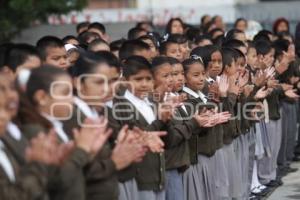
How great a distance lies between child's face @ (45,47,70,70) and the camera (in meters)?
7.41

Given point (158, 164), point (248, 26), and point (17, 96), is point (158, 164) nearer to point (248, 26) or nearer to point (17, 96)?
point (17, 96)

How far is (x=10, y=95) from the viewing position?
474cm

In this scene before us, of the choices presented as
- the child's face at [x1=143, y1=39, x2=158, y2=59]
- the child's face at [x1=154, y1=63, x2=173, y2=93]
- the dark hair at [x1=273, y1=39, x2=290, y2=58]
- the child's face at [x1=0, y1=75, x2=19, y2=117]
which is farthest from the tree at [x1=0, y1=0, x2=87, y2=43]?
the child's face at [x1=0, y1=75, x2=19, y2=117]

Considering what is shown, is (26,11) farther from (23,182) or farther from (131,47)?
(23,182)

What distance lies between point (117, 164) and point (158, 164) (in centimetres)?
131

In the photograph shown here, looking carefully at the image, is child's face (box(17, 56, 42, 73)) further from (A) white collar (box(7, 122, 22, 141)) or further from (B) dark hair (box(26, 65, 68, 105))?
(A) white collar (box(7, 122, 22, 141))

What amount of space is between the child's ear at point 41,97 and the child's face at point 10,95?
0.18 metres

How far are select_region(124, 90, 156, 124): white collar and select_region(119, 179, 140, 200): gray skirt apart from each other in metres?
0.47

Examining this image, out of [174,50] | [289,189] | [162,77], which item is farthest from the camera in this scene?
[289,189]

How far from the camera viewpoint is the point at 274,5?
28625 millimetres

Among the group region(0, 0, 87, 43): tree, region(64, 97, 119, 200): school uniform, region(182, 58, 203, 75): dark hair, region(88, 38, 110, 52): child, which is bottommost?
region(64, 97, 119, 200): school uniform

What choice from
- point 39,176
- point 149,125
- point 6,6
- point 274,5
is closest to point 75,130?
point 39,176

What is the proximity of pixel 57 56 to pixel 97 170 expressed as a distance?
7.01 ft

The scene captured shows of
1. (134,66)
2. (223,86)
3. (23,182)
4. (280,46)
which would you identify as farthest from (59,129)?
(280,46)
